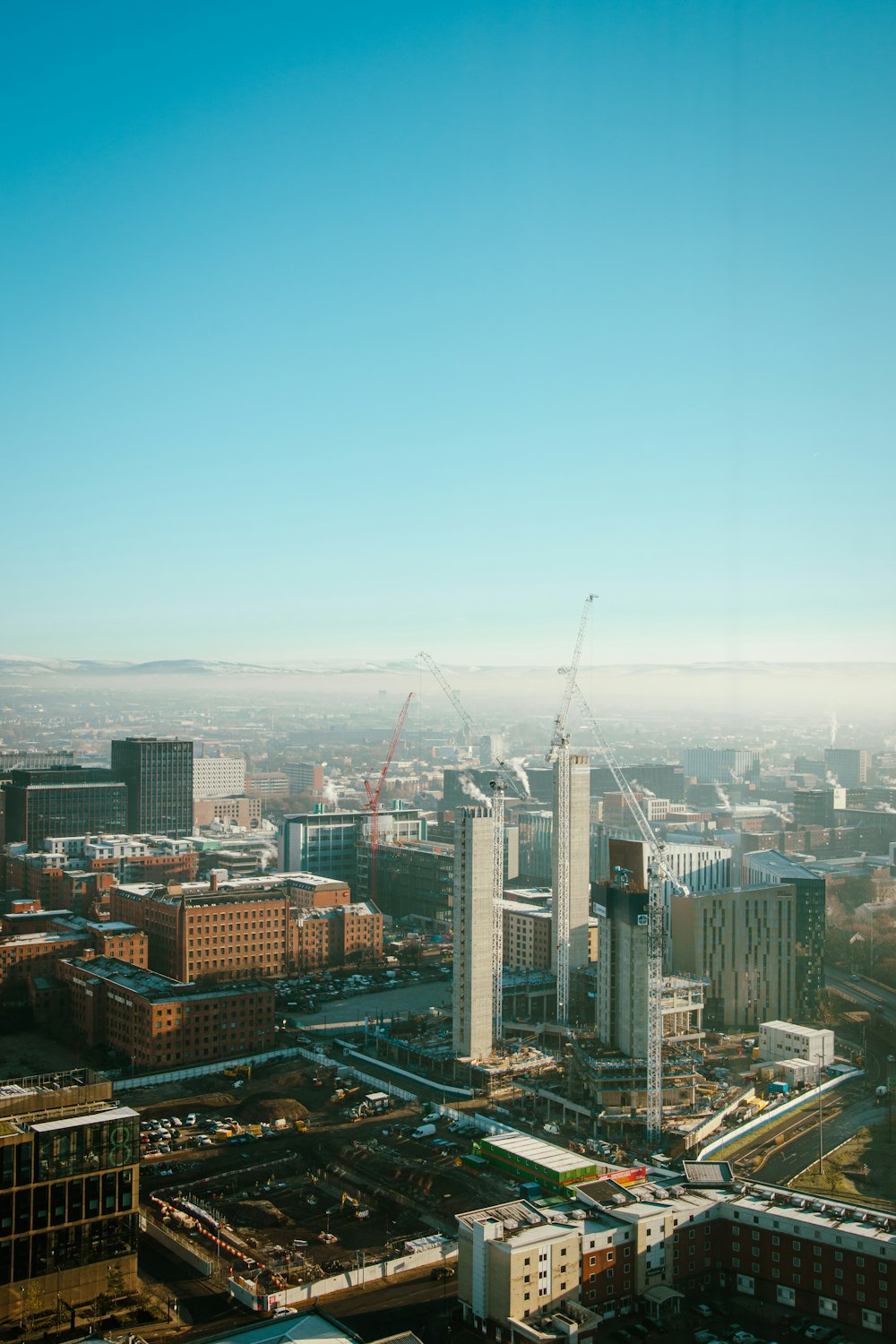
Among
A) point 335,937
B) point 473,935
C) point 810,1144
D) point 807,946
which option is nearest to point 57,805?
point 335,937

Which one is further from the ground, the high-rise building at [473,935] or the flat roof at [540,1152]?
the high-rise building at [473,935]

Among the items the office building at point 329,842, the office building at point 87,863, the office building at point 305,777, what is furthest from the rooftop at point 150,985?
the office building at point 305,777

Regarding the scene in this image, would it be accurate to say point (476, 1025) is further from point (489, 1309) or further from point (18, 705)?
point (18, 705)

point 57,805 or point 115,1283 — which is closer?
point 115,1283

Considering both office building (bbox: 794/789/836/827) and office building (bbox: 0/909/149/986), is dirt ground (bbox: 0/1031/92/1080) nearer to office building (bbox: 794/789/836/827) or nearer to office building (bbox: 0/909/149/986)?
office building (bbox: 0/909/149/986)

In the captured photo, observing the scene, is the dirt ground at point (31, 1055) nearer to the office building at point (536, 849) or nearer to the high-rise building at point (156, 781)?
the high-rise building at point (156, 781)

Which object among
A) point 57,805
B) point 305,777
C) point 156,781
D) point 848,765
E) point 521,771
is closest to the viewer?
point 57,805

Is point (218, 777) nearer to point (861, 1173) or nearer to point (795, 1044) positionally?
point (795, 1044)
